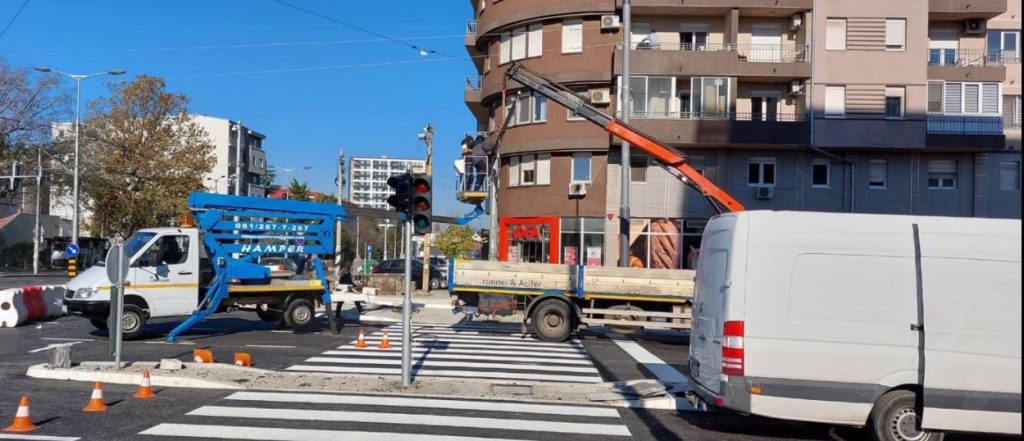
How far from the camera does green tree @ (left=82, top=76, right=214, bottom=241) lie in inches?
1937

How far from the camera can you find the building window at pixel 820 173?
33.1 m

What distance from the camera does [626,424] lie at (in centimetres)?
970

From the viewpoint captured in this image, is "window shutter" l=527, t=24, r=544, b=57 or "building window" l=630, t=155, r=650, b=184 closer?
"building window" l=630, t=155, r=650, b=184

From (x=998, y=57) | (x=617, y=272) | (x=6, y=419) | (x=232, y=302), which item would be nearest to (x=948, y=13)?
(x=998, y=57)


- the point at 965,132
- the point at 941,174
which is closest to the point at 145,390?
the point at 965,132

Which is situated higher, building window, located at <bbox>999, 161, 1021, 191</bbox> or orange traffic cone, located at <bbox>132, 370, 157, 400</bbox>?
building window, located at <bbox>999, 161, 1021, 191</bbox>

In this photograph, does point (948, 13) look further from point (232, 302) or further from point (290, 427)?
point (290, 427)

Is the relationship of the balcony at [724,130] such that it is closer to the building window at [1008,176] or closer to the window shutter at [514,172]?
the window shutter at [514,172]

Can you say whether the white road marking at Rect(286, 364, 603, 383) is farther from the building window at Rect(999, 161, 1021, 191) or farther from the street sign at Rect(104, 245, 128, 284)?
the building window at Rect(999, 161, 1021, 191)

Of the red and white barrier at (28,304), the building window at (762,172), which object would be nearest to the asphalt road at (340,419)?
the red and white barrier at (28,304)

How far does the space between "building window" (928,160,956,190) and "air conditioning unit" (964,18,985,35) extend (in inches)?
213

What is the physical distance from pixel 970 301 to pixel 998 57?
32.1m

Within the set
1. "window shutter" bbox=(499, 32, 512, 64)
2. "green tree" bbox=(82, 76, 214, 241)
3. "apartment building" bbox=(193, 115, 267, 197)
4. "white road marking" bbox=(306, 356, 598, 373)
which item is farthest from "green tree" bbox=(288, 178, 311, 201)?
"white road marking" bbox=(306, 356, 598, 373)

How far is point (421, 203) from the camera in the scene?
12109 mm
